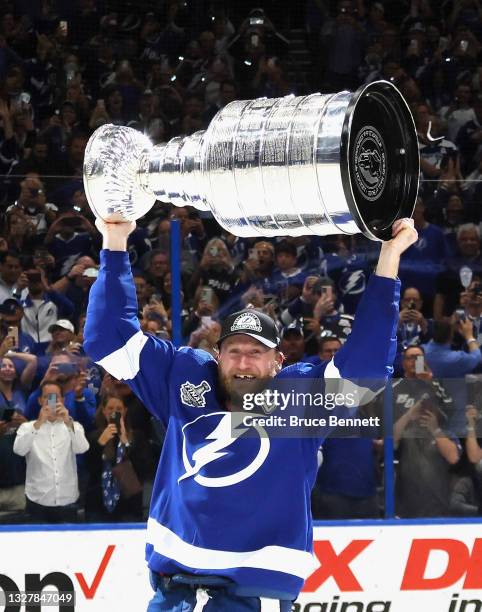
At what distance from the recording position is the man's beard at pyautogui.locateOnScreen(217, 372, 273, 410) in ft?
11.1

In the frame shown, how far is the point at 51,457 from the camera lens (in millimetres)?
4781

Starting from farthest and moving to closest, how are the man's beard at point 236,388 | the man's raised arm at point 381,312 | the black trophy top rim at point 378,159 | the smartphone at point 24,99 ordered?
the smartphone at point 24,99 → the man's beard at point 236,388 → the man's raised arm at point 381,312 → the black trophy top rim at point 378,159

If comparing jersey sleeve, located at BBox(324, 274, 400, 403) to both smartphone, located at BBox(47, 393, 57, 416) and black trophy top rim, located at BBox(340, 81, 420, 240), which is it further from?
smartphone, located at BBox(47, 393, 57, 416)

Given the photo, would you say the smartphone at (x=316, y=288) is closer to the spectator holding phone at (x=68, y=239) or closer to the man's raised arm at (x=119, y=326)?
the spectator holding phone at (x=68, y=239)

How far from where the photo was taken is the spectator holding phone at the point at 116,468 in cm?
482

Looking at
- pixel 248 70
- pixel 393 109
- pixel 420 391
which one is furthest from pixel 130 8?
pixel 393 109

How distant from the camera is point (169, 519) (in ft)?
10.9

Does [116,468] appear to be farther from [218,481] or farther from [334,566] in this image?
[218,481]

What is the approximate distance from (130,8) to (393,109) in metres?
5.34

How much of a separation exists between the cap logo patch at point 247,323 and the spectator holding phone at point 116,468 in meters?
1.49

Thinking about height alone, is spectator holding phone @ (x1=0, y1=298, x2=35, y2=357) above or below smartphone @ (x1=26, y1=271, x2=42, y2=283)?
below

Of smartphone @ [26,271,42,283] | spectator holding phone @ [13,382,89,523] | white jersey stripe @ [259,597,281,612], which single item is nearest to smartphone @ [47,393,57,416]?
spectator holding phone @ [13,382,89,523]

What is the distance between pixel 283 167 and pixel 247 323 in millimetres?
662

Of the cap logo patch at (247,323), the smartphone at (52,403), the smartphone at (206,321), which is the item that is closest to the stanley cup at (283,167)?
the cap logo patch at (247,323)
